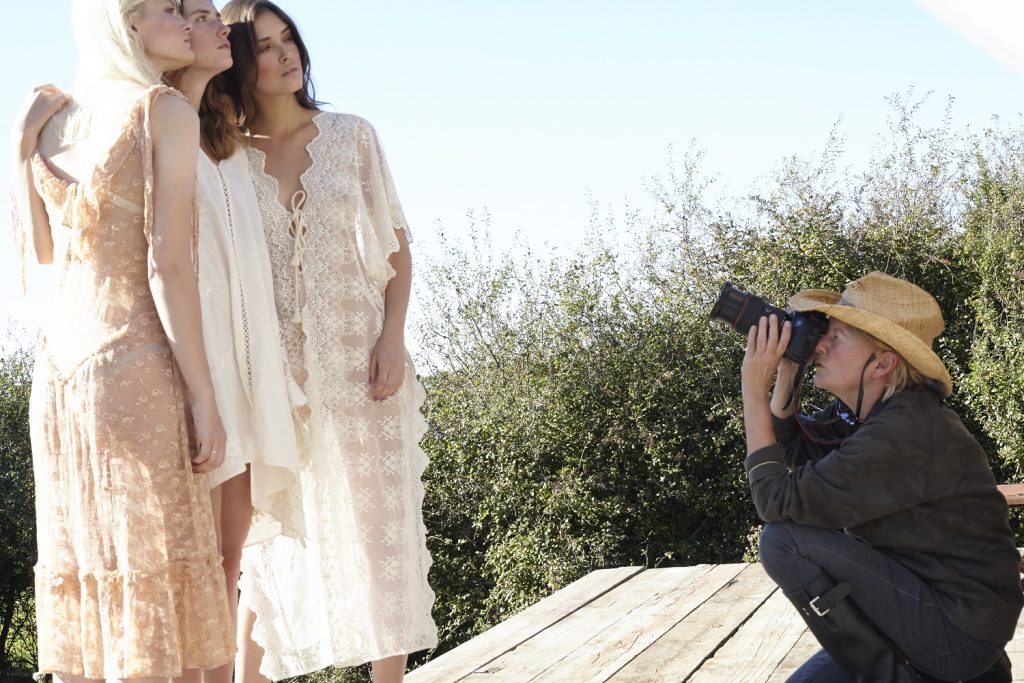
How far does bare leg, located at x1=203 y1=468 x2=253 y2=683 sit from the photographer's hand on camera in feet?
3.16

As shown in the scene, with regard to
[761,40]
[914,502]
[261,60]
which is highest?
[761,40]

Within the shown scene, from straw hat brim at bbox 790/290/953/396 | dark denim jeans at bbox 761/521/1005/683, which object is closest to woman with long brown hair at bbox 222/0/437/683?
dark denim jeans at bbox 761/521/1005/683

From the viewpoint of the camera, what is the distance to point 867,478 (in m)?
2.05

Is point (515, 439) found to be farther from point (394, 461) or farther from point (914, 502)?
point (914, 502)

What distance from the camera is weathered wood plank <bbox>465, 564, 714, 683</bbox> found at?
10.2 ft

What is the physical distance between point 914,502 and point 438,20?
244 inches

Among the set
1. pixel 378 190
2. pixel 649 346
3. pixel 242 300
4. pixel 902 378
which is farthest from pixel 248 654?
pixel 649 346

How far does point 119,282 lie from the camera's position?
192 centimetres

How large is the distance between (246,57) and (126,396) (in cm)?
95

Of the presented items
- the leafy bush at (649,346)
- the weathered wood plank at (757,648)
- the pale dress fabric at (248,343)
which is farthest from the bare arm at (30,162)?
the leafy bush at (649,346)

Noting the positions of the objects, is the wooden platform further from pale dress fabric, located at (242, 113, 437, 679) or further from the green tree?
the green tree

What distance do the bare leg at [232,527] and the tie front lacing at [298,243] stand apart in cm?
45

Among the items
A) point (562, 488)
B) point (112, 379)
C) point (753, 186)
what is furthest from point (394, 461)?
point (753, 186)

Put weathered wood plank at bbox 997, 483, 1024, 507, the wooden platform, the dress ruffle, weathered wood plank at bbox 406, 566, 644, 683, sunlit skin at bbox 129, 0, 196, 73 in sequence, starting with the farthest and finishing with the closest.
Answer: weathered wood plank at bbox 997, 483, 1024, 507, weathered wood plank at bbox 406, 566, 644, 683, the wooden platform, sunlit skin at bbox 129, 0, 196, 73, the dress ruffle
